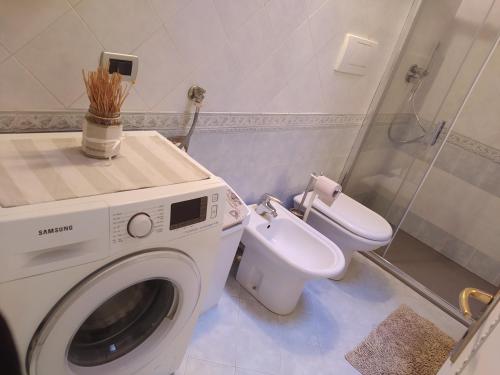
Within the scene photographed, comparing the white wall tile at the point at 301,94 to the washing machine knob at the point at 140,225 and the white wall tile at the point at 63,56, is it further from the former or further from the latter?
the washing machine knob at the point at 140,225

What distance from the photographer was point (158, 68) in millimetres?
1167

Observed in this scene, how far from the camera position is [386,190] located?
252 centimetres

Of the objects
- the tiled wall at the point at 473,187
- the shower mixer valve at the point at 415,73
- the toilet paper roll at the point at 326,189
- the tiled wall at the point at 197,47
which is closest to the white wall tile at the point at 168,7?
the tiled wall at the point at 197,47

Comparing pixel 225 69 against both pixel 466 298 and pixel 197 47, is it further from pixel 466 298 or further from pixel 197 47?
pixel 466 298

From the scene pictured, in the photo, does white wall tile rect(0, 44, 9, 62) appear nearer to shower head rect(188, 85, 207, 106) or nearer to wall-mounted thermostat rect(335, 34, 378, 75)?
shower head rect(188, 85, 207, 106)

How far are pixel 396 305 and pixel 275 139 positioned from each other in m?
1.23

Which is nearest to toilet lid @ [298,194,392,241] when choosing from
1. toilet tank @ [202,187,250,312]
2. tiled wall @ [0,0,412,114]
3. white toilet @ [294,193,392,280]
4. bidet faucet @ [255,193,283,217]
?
white toilet @ [294,193,392,280]

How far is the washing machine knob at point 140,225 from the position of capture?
30.5 inches

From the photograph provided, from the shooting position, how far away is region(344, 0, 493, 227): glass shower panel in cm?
206

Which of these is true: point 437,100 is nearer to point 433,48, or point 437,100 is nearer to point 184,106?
point 433,48

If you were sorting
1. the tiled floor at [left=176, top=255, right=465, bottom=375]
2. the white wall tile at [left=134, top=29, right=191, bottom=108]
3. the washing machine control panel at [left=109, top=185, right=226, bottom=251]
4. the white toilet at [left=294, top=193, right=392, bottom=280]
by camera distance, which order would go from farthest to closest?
1. the white toilet at [left=294, top=193, right=392, bottom=280]
2. the tiled floor at [left=176, top=255, right=465, bottom=375]
3. the white wall tile at [left=134, top=29, right=191, bottom=108]
4. the washing machine control panel at [left=109, top=185, right=226, bottom=251]

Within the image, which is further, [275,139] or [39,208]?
[275,139]

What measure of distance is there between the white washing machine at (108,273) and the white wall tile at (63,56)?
0.21 meters

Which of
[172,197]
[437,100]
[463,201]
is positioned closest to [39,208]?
[172,197]
